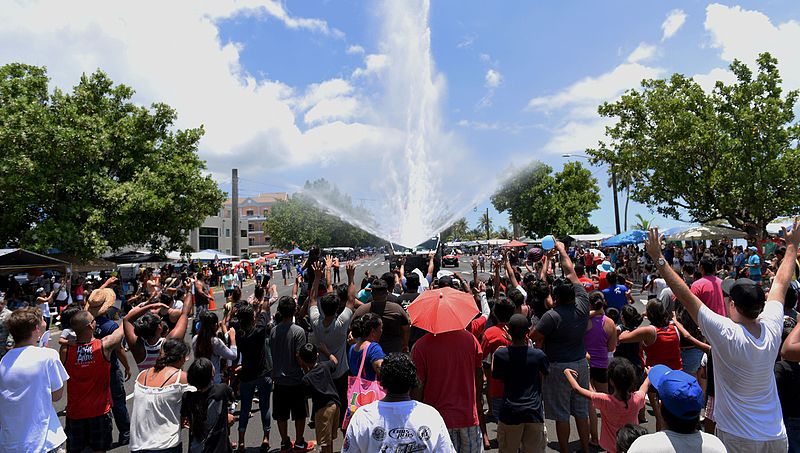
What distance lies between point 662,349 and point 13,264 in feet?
70.4

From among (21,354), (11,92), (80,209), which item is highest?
(11,92)

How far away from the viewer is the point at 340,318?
515cm

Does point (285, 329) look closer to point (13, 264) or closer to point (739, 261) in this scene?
point (13, 264)

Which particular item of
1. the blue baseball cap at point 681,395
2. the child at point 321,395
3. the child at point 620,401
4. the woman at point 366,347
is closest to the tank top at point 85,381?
the child at point 321,395

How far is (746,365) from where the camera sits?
2.79 meters

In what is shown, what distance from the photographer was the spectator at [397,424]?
261cm

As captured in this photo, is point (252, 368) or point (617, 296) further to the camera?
point (617, 296)

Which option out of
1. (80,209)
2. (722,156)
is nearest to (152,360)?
(80,209)

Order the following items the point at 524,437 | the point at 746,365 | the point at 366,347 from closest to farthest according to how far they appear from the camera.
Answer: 1. the point at 746,365
2. the point at 524,437
3. the point at 366,347

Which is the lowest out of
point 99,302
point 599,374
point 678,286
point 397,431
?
point 599,374

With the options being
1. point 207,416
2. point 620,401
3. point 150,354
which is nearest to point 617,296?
point 620,401

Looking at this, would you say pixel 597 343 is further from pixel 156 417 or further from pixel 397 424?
pixel 156 417

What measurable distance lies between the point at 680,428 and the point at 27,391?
167 inches

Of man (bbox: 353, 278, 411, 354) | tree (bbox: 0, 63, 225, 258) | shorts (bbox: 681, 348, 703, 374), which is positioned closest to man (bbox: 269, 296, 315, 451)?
man (bbox: 353, 278, 411, 354)
